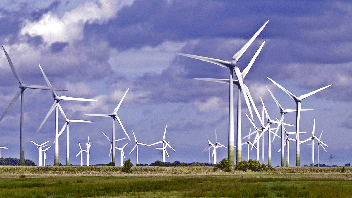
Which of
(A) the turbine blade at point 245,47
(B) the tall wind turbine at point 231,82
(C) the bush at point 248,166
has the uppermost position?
(A) the turbine blade at point 245,47

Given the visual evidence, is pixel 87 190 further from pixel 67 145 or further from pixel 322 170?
pixel 67 145

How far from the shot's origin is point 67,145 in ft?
543

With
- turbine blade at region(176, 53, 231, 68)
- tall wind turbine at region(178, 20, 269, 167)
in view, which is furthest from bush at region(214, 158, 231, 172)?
turbine blade at region(176, 53, 231, 68)

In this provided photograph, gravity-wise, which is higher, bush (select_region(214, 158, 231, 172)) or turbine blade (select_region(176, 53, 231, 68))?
turbine blade (select_region(176, 53, 231, 68))

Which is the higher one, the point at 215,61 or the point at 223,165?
the point at 215,61

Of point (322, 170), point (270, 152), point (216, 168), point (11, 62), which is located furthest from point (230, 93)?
point (270, 152)

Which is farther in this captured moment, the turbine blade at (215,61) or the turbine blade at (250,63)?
the turbine blade at (250,63)

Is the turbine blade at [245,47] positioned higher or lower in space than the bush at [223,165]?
higher

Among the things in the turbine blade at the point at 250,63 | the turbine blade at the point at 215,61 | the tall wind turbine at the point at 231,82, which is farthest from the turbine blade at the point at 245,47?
the turbine blade at the point at 250,63

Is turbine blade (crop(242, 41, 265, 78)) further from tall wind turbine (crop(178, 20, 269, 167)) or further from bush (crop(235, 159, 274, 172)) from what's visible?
bush (crop(235, 159, 274, 172))

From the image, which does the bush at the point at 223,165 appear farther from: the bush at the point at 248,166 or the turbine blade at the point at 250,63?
the turbine blade at the point at 250,63

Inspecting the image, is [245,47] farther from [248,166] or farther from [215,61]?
[248,166]

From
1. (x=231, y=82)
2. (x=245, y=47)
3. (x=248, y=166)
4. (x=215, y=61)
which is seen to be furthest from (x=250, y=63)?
(x=248, y=166)

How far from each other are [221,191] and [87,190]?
13.2 metres
